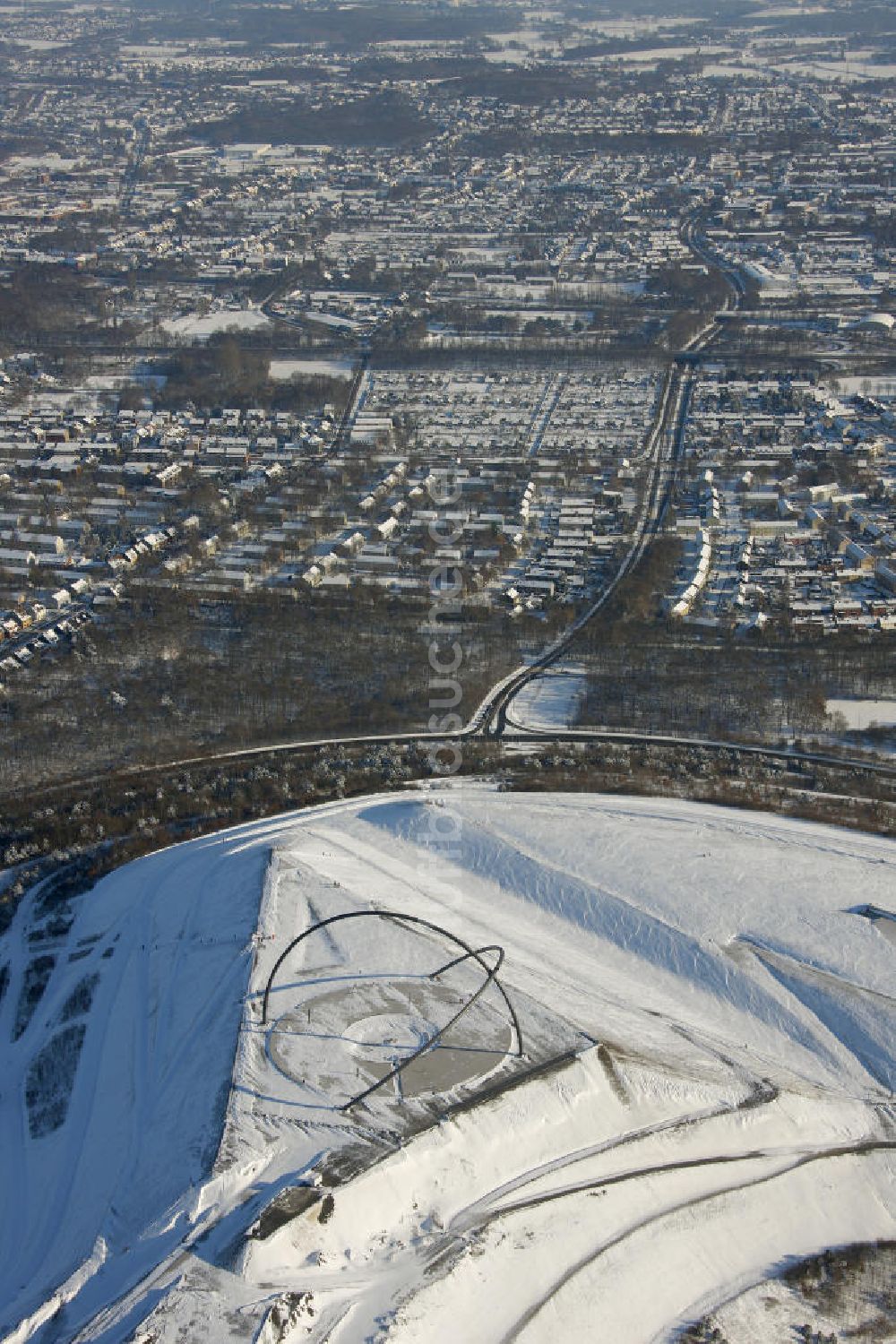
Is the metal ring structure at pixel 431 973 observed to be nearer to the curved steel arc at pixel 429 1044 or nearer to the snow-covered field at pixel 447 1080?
the curved steel arc at pixel 429 1044

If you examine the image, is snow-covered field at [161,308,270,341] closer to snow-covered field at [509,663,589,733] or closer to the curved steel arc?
snow-covered field at [509,663,589,733]

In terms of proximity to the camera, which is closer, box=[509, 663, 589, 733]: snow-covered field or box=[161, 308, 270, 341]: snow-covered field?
box=[509, 663, 589, 733]: snow-covered field

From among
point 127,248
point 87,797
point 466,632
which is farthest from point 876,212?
point 87,797

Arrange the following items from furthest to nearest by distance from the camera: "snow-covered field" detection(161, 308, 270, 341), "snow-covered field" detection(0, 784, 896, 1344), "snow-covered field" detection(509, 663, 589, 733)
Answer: "snow-covered field" detection(161, 308, 270, 341) < "snow-covered field" detection(509, 663, 589, 733) < "snow-covered field" detection(0, 784, 896, 1344)

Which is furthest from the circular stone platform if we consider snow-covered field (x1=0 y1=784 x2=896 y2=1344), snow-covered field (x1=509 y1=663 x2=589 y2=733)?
snow-covered field (x1=509 y1=663 x2=589 y2=733)

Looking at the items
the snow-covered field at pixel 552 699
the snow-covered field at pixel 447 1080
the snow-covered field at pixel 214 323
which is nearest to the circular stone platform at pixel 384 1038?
the snow-covered field at pixel 447 1080

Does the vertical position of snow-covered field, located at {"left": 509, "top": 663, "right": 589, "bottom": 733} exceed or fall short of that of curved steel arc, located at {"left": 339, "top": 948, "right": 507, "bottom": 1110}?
it exceeds it

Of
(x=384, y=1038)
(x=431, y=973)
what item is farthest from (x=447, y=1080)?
(x=431, y=973)
